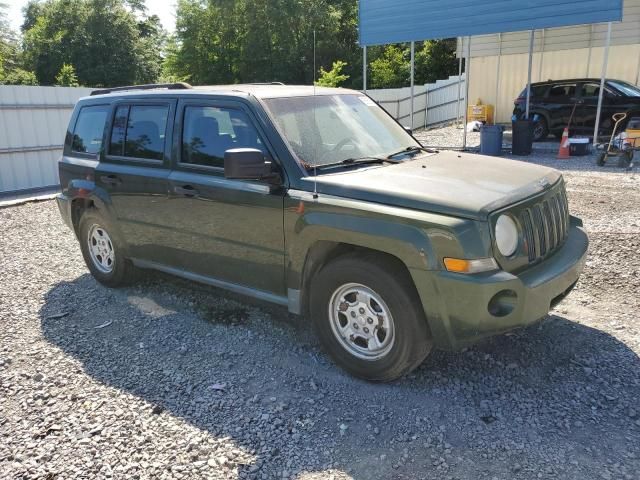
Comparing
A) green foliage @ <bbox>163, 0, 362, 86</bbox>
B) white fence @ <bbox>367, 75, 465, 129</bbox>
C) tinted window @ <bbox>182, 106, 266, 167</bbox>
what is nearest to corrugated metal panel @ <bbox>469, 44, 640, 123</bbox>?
white fence @ <bbox>367, 75, 465, 129</bbox>

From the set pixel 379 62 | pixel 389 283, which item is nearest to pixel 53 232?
pixel 389 283

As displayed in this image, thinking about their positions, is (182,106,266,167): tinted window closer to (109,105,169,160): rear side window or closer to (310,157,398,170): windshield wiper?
(109,105,169,160): rear side window

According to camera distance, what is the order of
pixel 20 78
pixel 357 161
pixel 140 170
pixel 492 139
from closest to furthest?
pixel 357 161 < pixel 140 170 < pixel 492 139 < pixel 20 78

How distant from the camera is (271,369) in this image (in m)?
3.97

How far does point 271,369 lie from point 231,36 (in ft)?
125

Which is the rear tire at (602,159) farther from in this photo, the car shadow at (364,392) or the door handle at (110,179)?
the door handle at (110,179)

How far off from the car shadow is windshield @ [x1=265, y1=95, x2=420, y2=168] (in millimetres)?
1491

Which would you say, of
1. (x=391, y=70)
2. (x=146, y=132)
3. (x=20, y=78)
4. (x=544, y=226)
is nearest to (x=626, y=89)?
(x=544, y=226)

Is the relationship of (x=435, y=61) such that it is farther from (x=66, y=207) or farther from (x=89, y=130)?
(x=66, y=207)

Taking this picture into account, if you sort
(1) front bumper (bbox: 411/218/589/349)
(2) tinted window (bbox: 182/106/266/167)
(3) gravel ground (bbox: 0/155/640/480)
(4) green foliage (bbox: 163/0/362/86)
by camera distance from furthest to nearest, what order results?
1. (4) green foliage (bbox: 163/0/362/86)
2. (2) tinted window (bbox: 182/106/266/167)
3. (1) front bumper (bbox: 411/218/589/349)
4. (3) gravel ground (bbox: 0/155/640/480)

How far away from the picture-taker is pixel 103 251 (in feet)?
18.6

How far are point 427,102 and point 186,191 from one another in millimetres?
20047

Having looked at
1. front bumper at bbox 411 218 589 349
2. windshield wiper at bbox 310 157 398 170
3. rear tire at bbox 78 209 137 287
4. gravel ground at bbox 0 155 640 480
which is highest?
windshield wiper at bbox 310 157 398 170

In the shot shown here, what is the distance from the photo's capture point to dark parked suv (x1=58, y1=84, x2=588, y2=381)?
3.20 meters
